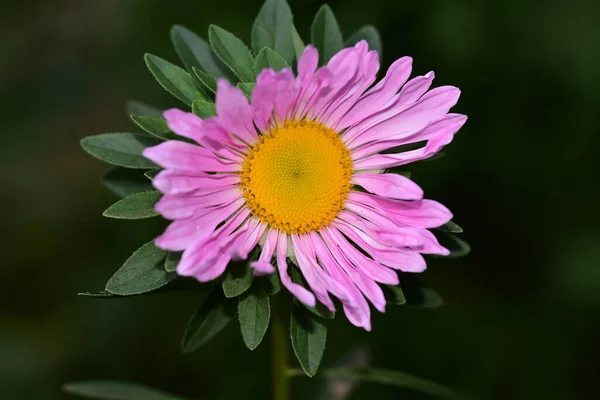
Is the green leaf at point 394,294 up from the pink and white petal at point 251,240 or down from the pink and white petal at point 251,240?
down

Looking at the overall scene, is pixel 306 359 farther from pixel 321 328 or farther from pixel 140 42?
pixel 140 42

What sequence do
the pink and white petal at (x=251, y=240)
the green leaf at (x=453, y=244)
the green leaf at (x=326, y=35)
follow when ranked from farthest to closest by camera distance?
the green leaf at (x=326, y=35) < the green leaf at (x=453, y=244) < the pink and white petal at (x=251, y=240)

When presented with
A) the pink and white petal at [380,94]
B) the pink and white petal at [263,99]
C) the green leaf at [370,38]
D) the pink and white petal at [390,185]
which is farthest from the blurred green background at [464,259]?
the pink and white petal at [263,99]

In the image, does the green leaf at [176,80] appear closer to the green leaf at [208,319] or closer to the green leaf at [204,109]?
the green leaf at [204,109]

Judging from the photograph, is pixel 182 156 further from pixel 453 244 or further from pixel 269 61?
pixel 453 244

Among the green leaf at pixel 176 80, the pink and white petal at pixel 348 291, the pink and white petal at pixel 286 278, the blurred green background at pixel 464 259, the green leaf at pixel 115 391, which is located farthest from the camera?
the blurred green background at pixel 464 259

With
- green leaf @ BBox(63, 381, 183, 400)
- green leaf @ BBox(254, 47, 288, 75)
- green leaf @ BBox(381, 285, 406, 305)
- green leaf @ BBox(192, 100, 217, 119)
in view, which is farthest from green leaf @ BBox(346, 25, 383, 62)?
green leaf @ BBox(63, 381, 183, 400)

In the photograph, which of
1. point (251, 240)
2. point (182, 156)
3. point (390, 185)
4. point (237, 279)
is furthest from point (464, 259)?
point (182, 156)
